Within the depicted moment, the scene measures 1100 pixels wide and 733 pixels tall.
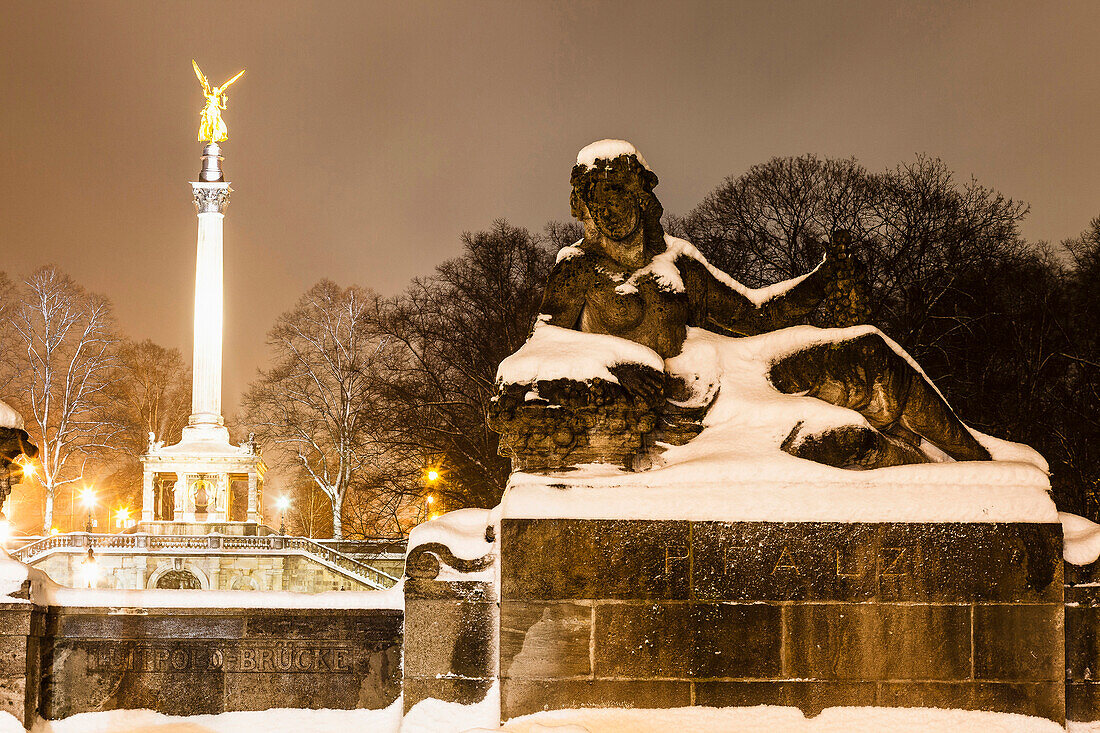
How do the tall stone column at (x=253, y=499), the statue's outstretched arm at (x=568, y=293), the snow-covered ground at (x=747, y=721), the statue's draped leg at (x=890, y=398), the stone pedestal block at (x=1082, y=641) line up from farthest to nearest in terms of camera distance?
the tall stone column at (x=253, y=499) → the statue's outstretched arm at (x=568, y=293) → the statue's draped leg at (x=890, y=398) → the stone pedestal block at (x=1082, y=641) → the snow-covered ground at (x=747, y=721)

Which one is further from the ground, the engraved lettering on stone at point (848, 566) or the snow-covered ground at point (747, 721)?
the engraved lettering on stone at point (848, 566)

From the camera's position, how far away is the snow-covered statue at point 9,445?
22.2ft

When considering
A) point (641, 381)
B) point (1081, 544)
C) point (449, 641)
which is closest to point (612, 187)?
point (641, 381)

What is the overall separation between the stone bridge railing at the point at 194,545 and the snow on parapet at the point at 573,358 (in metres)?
30.1

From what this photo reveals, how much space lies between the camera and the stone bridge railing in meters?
36.4

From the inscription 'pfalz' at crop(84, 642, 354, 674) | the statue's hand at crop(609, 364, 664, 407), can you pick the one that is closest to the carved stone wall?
the inscription 'pfalz' at crop(84, 642, 354, 674)

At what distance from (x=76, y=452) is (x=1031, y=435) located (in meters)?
37.7

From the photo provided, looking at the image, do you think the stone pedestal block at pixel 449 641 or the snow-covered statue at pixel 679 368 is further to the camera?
the snow-covered statue at pixel 679 368

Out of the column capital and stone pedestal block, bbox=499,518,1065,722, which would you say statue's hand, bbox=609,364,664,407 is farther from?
the column capital

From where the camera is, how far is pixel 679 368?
6613 millimetres

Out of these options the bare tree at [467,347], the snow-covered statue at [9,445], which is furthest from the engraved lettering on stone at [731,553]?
the bare tree at [467,347]

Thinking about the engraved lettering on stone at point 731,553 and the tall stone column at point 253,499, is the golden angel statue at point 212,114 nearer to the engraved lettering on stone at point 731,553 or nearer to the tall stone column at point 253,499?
the tall stone column at point 253,499

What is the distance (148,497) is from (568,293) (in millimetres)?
47655

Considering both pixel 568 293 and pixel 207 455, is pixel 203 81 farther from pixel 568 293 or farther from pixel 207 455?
Answer: pixel 568 293
